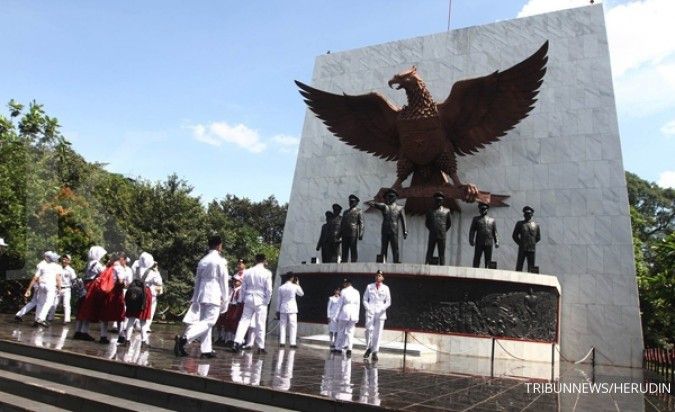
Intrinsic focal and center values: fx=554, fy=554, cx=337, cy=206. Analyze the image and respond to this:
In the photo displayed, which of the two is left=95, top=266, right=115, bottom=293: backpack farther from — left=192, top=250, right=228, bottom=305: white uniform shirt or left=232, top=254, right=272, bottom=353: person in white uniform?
left=192, top=250, right=228, bottom=305: white uniform shirt

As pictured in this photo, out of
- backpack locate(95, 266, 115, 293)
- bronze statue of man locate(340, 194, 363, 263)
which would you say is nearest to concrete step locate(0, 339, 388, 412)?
backpack locate(95, 266, 115, 293)

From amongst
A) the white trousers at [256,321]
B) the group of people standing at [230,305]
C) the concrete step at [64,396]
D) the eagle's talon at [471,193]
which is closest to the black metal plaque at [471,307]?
the group of people standing at [230,305]

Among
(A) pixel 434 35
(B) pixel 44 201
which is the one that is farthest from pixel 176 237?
(A) pixel 434 35

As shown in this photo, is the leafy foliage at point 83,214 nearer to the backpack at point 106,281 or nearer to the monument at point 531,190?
the monument at point 531,190

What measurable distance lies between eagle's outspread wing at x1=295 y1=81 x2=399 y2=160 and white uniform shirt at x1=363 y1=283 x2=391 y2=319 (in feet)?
23.4

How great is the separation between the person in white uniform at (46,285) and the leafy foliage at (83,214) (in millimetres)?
6315

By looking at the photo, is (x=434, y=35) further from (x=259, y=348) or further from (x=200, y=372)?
(x=200, y=372)

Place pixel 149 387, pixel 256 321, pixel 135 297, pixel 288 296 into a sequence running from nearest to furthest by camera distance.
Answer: pixel 149 387 → pixel 135 297 → pixel 256 321 → pixel 288 296

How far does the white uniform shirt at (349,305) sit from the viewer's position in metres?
9.39

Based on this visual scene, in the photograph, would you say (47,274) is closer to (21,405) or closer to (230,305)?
(230,305)

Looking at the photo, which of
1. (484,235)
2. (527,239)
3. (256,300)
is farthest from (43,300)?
(527,239)

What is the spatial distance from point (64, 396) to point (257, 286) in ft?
11.5

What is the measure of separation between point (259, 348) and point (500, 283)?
5.60 meters

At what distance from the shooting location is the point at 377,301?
912 centimetres
